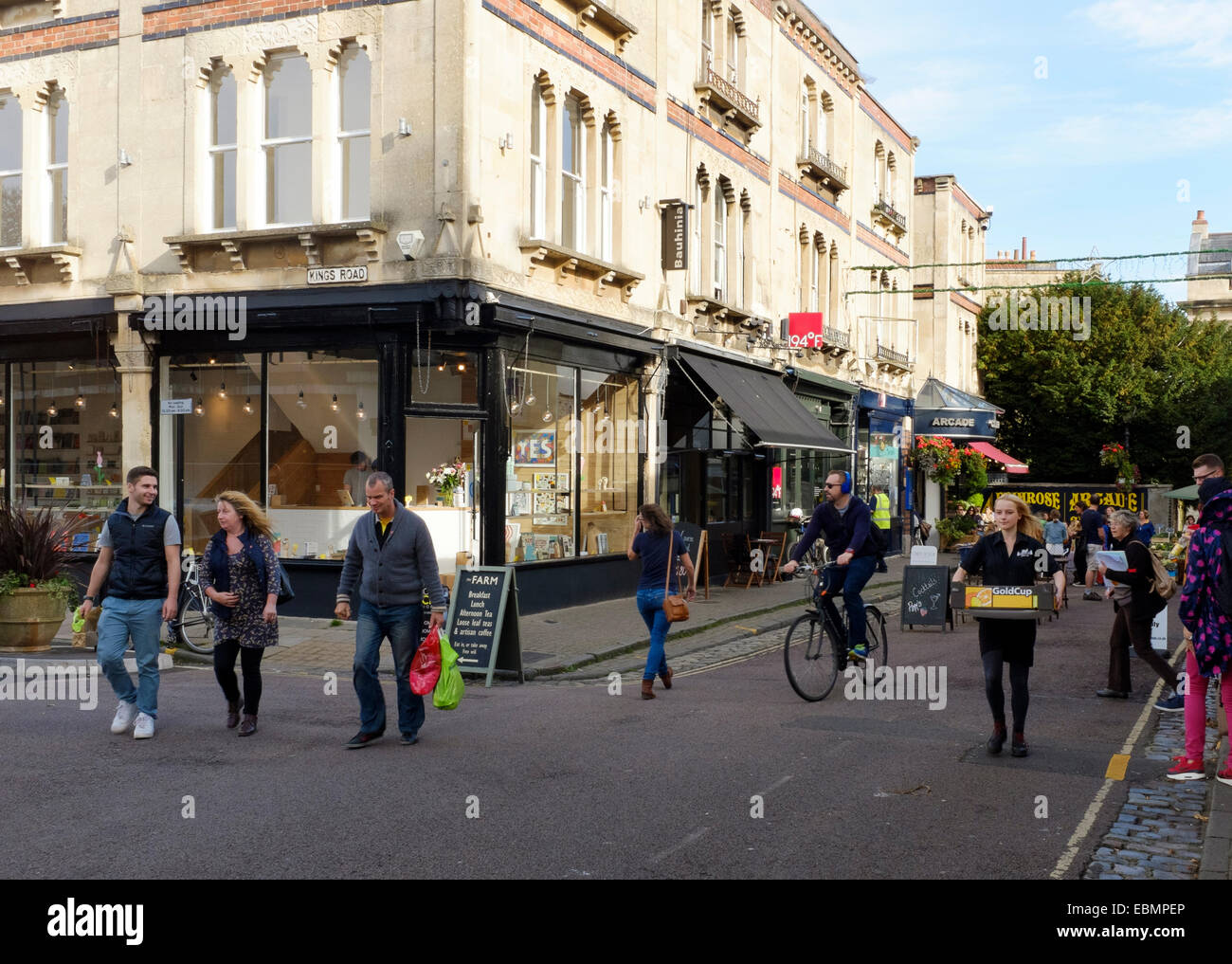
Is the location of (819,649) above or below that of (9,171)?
below

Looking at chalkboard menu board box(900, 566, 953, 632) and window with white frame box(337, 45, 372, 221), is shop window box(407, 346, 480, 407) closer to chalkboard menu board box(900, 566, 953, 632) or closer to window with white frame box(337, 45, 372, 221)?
window with white frame box(337, 45, 372, 221)

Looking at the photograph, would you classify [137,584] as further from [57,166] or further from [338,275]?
[57,166]

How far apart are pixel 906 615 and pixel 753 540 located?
693 cm

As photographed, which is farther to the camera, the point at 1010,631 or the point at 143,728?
the point at 143,728

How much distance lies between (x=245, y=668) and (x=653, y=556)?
375 cm

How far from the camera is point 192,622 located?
13477 millimetres

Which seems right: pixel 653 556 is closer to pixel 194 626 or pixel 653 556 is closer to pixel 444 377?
pixel 194 626

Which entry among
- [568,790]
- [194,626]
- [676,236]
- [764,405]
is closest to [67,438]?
[194,626]

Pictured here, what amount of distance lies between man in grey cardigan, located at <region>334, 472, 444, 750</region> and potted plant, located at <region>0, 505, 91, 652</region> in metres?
5.97

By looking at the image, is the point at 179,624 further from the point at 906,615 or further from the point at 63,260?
the point at 906,615

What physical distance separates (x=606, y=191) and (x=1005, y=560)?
1218 cm

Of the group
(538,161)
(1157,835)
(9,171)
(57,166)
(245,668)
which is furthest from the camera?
(9,171)

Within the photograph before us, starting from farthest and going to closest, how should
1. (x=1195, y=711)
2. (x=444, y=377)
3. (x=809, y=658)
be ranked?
(x=444, y=377)
(x=809, y=658)
(x=1195, y=711)

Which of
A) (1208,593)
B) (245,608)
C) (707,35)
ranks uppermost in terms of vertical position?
(707,35)
